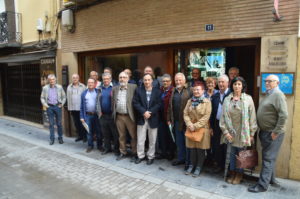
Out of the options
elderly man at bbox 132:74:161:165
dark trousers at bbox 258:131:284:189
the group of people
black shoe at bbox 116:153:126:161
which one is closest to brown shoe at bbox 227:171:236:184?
the group of people

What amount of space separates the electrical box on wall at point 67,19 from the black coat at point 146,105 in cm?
365

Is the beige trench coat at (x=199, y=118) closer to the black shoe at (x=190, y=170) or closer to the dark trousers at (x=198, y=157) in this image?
the dark trousers at (x=198, y=157)

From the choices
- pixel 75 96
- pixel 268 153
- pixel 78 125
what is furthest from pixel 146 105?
pixel 78 125

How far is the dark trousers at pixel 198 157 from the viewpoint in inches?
181

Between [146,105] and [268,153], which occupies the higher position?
[146,105]

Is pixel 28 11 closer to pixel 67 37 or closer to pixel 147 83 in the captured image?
pixel 67 37

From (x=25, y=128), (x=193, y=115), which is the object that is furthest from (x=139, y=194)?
(x=25, y=128)

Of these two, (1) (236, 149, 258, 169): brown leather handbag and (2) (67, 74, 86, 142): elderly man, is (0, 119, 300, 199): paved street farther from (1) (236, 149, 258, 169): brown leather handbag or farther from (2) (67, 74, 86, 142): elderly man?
(2) (67, 74, 86, 142): elderly man

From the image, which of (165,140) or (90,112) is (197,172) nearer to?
(165,140)

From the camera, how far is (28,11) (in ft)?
30.4

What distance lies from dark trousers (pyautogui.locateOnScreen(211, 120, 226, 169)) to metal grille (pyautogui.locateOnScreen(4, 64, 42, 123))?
23.9ft

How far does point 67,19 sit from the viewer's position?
7.29 m

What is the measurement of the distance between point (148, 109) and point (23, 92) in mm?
7732

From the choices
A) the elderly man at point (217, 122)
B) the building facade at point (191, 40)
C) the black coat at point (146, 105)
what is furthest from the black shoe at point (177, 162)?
the building facade at point (191, 40)
